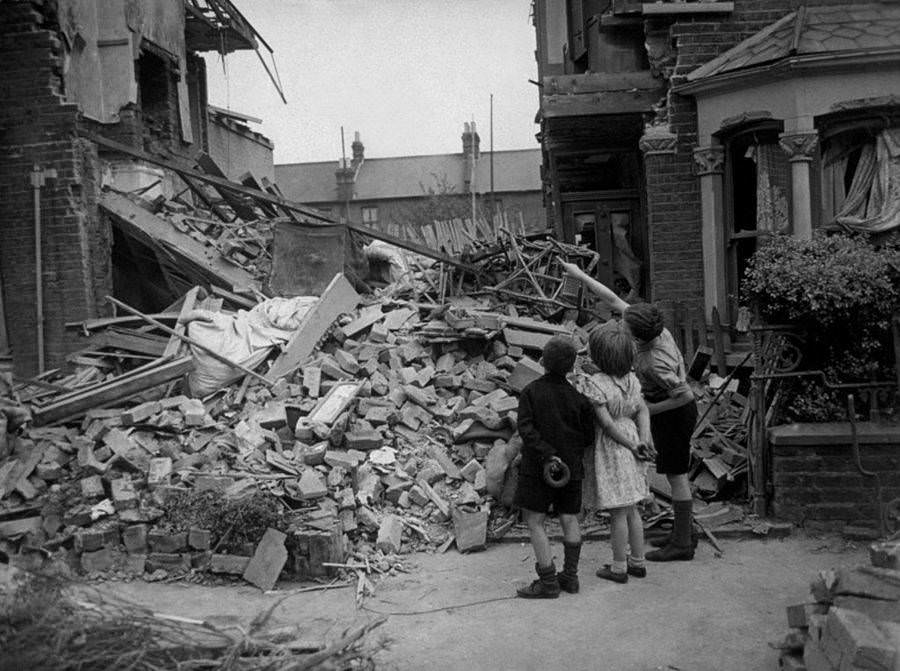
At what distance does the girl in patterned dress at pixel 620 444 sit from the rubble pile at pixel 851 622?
5.08 ft

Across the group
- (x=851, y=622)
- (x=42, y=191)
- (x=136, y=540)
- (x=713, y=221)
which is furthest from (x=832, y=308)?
(x=42, y=191)

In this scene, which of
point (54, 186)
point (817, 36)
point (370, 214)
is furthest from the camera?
point (370, 214)

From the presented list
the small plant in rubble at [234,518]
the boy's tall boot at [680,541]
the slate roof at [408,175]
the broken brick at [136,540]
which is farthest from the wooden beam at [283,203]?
the slate roof at [408,175]

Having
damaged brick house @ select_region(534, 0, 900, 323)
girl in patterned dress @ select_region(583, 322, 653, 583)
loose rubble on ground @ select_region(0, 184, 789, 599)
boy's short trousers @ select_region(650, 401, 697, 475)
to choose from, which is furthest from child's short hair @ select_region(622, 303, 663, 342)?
damaged brick house @ select_region(534, 0, 900, 323)

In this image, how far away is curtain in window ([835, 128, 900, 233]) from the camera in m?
9.40

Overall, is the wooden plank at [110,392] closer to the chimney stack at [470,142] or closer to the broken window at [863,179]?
the broken window at [863,179]

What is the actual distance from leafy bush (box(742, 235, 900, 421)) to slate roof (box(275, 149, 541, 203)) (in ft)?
134

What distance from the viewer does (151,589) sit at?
6301mm

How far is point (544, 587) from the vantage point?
5.60 m

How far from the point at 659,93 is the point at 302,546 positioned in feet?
25.9

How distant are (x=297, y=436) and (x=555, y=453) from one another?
130 inches

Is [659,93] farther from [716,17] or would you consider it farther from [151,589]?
[151,589]

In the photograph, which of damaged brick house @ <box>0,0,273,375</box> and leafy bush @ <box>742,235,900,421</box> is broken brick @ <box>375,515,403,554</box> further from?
damaged brick house @ <box>0,0,273,375</box>

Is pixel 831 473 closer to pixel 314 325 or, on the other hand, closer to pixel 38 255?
pixel 314 325
